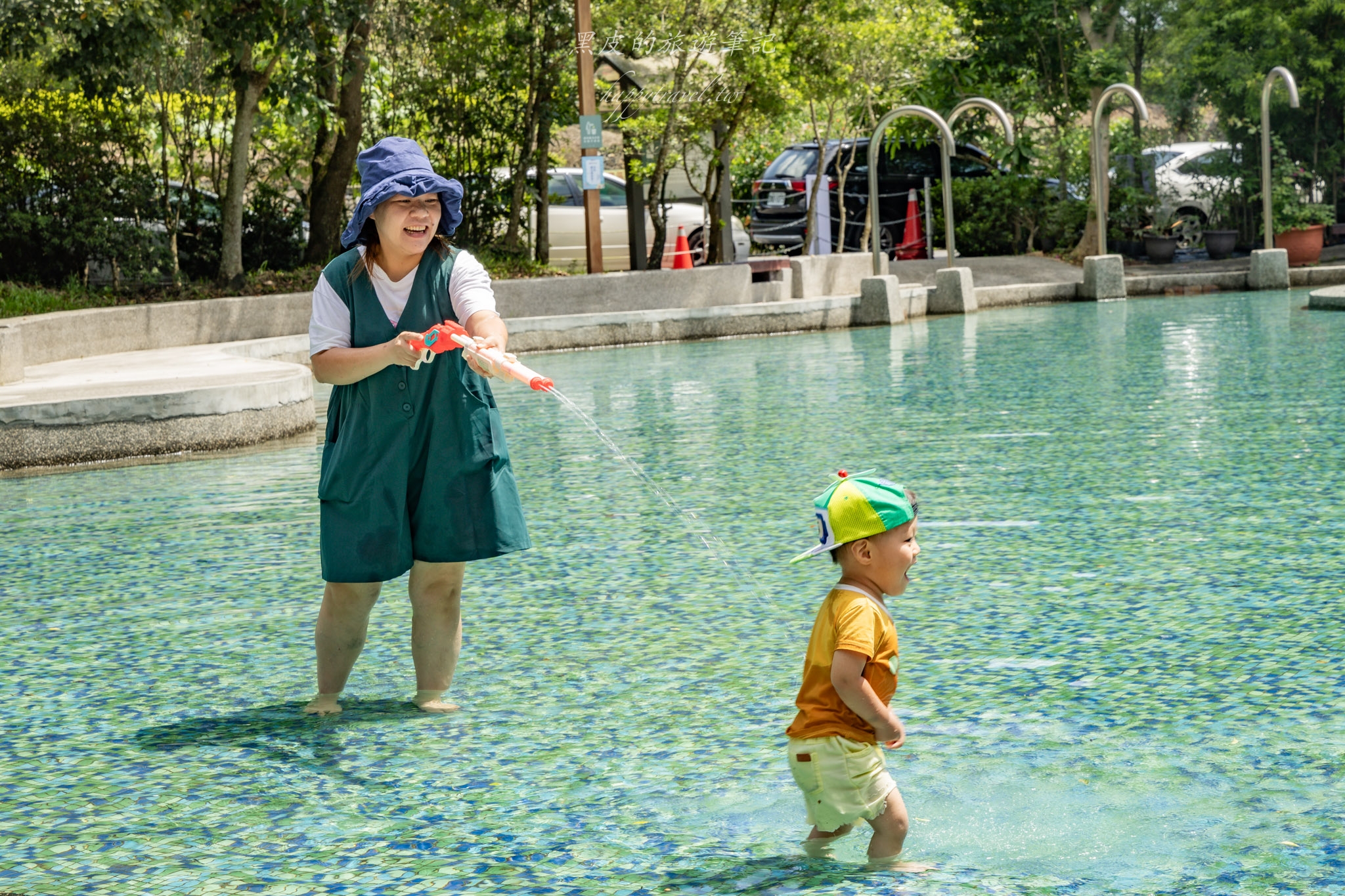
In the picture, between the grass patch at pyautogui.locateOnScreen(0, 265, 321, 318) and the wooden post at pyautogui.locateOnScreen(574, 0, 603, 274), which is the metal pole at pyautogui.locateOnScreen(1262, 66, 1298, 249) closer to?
the wooden post at pyautogui.locateOnScreen(574, 0, 603, 274)

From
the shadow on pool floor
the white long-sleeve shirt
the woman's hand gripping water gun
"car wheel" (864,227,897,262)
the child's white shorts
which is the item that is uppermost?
"car wheel" (864,227,897,262)

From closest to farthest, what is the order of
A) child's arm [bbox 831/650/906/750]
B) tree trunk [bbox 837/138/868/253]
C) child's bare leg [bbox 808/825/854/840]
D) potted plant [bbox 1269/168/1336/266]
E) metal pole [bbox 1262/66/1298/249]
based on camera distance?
child's arm [bbox 831/650/906/750] < child's bare leg [bbox 808/825/854/840] < metal pole [bbox 1262/66/1298/249] < tree trunk [bbox 837/138/868/253] < potted plant [bbox 1269/168/1336/266]

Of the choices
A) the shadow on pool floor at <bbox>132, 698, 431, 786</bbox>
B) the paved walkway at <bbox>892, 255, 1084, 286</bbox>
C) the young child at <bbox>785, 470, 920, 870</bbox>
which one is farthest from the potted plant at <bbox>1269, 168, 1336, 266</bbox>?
the young child at <bbox>785, 470, 920, 870</bbox>

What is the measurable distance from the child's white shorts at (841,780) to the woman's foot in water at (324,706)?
174cm

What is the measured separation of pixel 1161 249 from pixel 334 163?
47.8ft

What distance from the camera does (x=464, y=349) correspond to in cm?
392

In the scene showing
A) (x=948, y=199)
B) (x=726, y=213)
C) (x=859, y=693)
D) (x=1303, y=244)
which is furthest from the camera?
(x=1303, y=244)

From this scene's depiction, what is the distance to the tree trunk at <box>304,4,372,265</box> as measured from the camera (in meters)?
19.3

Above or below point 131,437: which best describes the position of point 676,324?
above

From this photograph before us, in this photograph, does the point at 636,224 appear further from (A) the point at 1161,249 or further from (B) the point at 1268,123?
(A) the point at 1161,249

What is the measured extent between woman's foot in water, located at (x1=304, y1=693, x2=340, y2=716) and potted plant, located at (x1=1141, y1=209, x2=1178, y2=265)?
2450cm

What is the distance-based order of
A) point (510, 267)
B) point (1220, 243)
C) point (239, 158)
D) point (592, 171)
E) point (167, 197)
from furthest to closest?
point (1220, 243) < point (510, 267) < point (592, 171) < point (167, 197) < point (239, 158)

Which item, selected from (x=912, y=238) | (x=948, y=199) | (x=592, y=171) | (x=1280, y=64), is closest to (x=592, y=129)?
(x=592, y=171)

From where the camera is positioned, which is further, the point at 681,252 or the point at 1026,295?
the point at 681,252
